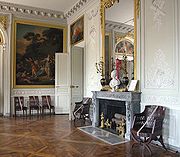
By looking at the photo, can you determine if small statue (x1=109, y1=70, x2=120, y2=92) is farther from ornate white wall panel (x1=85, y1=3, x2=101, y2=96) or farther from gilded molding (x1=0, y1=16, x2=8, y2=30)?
gilded molding (x1=0, y1=16, x2=8, y2=30)

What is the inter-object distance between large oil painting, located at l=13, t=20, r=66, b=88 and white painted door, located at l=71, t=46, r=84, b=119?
2.03 meters

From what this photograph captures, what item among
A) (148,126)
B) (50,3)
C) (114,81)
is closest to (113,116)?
(114,81)

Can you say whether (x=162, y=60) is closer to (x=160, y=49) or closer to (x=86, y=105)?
(x=160, y=49)

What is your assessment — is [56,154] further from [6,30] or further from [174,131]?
[6,30]

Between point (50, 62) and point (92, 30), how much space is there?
9.60 feet

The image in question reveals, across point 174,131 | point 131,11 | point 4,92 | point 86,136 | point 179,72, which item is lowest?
point 86,136

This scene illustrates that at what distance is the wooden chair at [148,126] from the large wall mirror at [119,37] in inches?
44.5

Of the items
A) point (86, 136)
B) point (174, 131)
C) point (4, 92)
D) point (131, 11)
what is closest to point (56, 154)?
point (86, 136)

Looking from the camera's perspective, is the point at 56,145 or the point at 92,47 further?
the point at 92,47

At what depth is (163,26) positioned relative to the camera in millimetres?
4574

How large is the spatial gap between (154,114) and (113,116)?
1894 millimetres

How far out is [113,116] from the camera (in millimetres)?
6199

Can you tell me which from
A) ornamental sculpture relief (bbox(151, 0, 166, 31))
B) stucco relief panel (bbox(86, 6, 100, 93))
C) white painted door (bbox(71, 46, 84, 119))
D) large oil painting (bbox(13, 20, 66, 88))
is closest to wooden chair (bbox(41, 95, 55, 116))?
large oil painting (bbox(13, 20, 66, 88))

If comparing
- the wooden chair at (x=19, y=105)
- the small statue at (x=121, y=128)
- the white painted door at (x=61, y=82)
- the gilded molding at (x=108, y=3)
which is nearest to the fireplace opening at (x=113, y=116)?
the small statue at (x=121, y=128)
